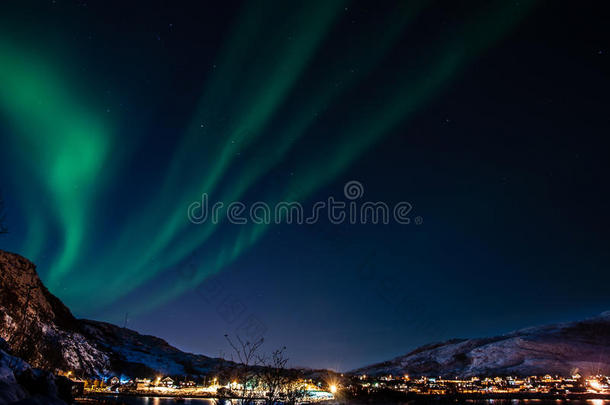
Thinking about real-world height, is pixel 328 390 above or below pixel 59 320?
below

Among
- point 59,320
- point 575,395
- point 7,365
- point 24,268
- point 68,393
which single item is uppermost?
point 24,268

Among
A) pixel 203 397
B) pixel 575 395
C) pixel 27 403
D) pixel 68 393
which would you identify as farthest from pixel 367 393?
pixel 27 403

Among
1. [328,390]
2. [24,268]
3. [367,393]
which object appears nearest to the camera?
[367,393]

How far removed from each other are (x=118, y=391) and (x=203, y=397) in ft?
84.7

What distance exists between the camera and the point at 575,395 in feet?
469

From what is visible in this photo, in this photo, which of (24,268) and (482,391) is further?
(24,268)

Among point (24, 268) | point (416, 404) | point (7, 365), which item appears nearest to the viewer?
point (7, 365)

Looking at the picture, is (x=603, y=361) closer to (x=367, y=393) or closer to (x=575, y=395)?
(x=575, y=395)

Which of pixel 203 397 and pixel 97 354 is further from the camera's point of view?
pixel 97 354

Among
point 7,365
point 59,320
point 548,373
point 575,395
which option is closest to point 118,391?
point 59,320

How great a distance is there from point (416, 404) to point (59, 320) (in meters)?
183

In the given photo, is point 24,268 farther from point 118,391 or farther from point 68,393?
point 68,393

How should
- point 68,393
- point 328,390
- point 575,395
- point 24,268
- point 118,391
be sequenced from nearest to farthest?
1. point 68,393
2. point 118,391
3. point 575,395
4. point 328,390
5. point 24,268

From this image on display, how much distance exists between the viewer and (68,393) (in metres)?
18.1
